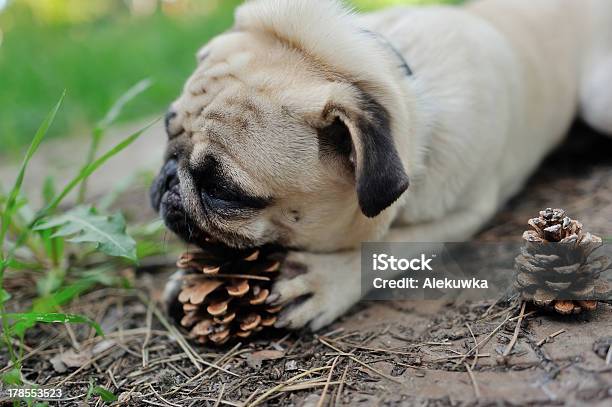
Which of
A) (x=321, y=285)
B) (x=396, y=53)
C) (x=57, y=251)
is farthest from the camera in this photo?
(x=57, y=251)

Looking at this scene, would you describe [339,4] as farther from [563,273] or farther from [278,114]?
[563,273]

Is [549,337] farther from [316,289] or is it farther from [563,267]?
[316,289]

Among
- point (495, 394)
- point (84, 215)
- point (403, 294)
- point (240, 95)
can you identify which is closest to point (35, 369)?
point (84, 215)

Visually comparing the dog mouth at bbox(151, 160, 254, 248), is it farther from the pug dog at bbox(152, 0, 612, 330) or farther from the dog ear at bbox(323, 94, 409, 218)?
the dog ear at bbox(323, 94, 409, 218)

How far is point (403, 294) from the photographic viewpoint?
3.10 m

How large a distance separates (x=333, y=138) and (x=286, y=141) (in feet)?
0.72

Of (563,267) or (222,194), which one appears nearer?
(563,267)

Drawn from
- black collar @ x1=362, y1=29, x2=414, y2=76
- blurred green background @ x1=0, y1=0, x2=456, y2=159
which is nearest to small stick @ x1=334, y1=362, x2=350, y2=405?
black collar @ x1=362, y1=29, x2=414, y2=76

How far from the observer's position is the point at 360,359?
2492mm

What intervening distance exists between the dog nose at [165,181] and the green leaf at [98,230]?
215 mm

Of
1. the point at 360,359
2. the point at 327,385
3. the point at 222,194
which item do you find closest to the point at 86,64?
the point at 222,194

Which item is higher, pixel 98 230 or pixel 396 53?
pixel 396 53

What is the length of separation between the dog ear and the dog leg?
63cm

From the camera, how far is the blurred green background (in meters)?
7.19
